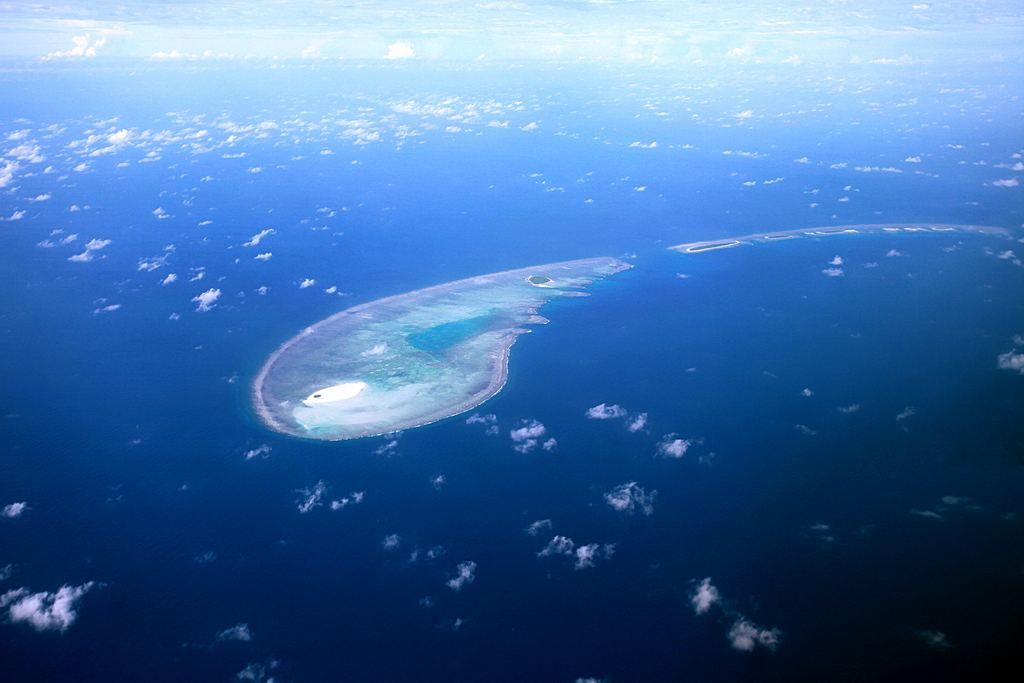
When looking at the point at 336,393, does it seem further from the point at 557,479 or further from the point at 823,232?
the point at 823,232

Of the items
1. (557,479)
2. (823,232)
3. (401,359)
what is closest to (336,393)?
(401,359)

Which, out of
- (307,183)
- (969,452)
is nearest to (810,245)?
(969,452)

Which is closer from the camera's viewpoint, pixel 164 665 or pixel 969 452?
pixel 164 665

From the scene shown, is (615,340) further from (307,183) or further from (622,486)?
(307,183)

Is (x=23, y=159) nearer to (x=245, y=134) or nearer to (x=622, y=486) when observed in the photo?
(x=245, y=134)

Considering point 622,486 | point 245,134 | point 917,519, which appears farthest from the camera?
point 245,134

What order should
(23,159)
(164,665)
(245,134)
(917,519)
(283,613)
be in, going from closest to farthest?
(164,665)
(283,613)
(917,519)
(23,159)
(245,134)

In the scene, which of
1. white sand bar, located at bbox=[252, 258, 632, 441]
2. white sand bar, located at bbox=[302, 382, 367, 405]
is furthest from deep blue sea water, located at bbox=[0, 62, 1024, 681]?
white sand bar, located at bbox=[302, 382, 367, 405]

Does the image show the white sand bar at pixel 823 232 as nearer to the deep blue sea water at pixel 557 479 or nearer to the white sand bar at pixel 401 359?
the deep blue sea water at pixel 557 479

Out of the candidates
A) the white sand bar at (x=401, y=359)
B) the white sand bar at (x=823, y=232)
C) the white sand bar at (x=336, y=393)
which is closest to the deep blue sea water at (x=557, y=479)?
the white sand bar at (x=401, y=359)

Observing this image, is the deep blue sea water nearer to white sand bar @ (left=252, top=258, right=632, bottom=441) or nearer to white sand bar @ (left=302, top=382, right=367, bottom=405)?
white sand bar @ (left=252, top=258, right=632, bottom=441)
